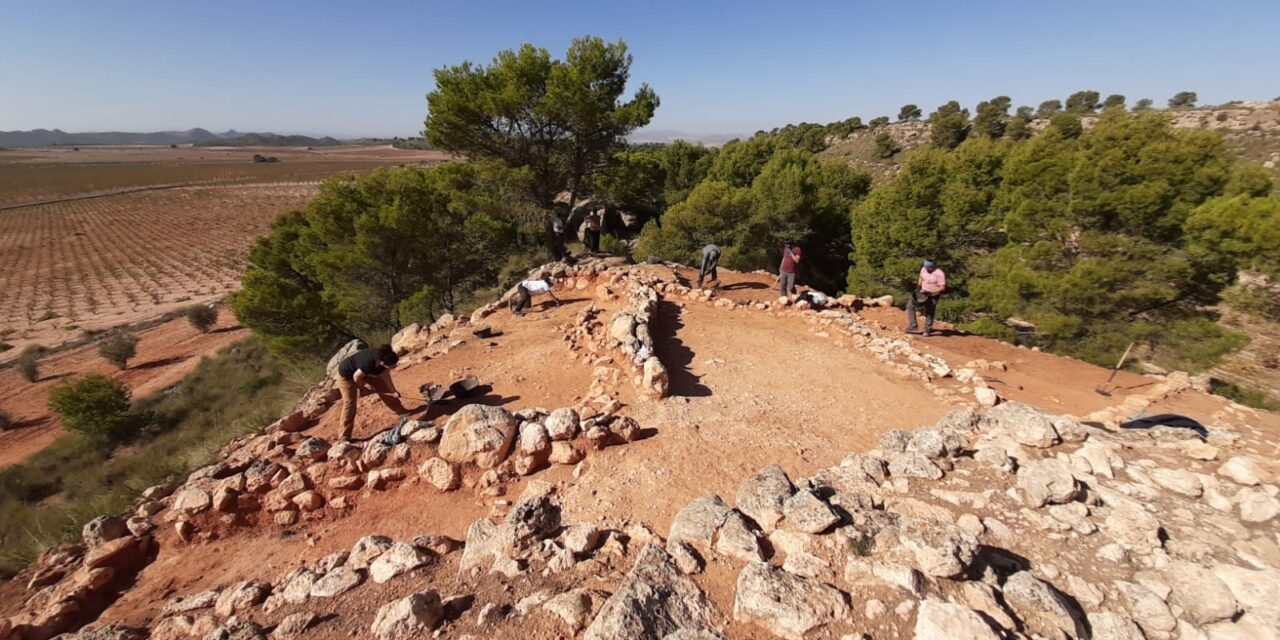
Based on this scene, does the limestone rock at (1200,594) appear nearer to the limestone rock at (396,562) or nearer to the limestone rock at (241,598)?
the limestone rock at (396,562)

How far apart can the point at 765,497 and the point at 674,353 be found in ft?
16.6

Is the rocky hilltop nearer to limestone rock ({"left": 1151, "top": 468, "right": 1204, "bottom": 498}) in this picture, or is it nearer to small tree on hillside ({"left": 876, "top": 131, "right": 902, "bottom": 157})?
limestone rock ({"left": 1151, "top": 468, "right": 1204, "bottom": 498})

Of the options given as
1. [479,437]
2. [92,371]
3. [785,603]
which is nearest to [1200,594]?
[785,603]

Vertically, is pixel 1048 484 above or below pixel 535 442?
above

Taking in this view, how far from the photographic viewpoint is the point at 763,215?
21812 millimetres

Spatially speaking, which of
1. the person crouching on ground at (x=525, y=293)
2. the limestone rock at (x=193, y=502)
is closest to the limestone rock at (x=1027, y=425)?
the limestone rock at (x=193, y=502)

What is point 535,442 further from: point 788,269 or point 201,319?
point 201,319

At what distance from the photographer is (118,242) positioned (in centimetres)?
5312

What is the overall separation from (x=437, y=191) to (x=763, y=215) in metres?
13.6

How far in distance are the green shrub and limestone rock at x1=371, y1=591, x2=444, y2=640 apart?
65.2 feet

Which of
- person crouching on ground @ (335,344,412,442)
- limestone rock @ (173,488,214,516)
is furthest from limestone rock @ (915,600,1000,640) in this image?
limestone rock @ (173,488,214,516)

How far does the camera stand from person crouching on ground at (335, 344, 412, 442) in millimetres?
6312

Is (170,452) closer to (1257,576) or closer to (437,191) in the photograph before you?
(437,191)

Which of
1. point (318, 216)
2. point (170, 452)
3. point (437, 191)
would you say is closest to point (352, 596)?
point (170, 452)
